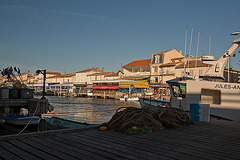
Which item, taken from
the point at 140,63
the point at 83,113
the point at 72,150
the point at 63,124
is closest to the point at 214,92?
the point at 63,124

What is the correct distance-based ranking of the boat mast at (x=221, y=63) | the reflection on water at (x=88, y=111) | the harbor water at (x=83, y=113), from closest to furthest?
the harbor water at (x=83, y=113), the boat mast at (x=221, y=63), the reflection on water at (x=88, y=111)

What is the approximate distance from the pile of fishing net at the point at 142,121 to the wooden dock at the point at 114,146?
41 cm

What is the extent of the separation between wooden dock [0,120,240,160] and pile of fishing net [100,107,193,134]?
1.33 feet

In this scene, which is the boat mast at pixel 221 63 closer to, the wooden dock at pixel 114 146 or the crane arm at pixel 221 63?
the crane arm at pixel 221 63

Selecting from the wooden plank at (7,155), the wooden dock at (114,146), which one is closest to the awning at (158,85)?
the wooden dock at (114,146)

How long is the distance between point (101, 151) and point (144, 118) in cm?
380

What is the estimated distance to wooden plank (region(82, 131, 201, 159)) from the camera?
5492 millimetres

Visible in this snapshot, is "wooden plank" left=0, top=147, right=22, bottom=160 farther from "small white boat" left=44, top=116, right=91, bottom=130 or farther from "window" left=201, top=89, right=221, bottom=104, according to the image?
"window" left=201, top=89, right=221, bottom=104

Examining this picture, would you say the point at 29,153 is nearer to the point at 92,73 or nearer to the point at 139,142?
the point at 139,142

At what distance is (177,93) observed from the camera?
736 inches

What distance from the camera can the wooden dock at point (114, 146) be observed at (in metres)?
5.33

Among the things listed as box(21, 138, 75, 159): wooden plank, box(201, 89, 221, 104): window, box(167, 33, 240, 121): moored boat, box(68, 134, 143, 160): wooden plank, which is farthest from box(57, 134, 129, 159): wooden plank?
box(201, 89, 221, 104): window

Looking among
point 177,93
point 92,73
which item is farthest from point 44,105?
point 92,73

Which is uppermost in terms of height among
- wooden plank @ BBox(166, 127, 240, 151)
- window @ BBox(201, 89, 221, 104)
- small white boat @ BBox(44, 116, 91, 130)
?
window @ BBox(201, 89, 221, 104)
